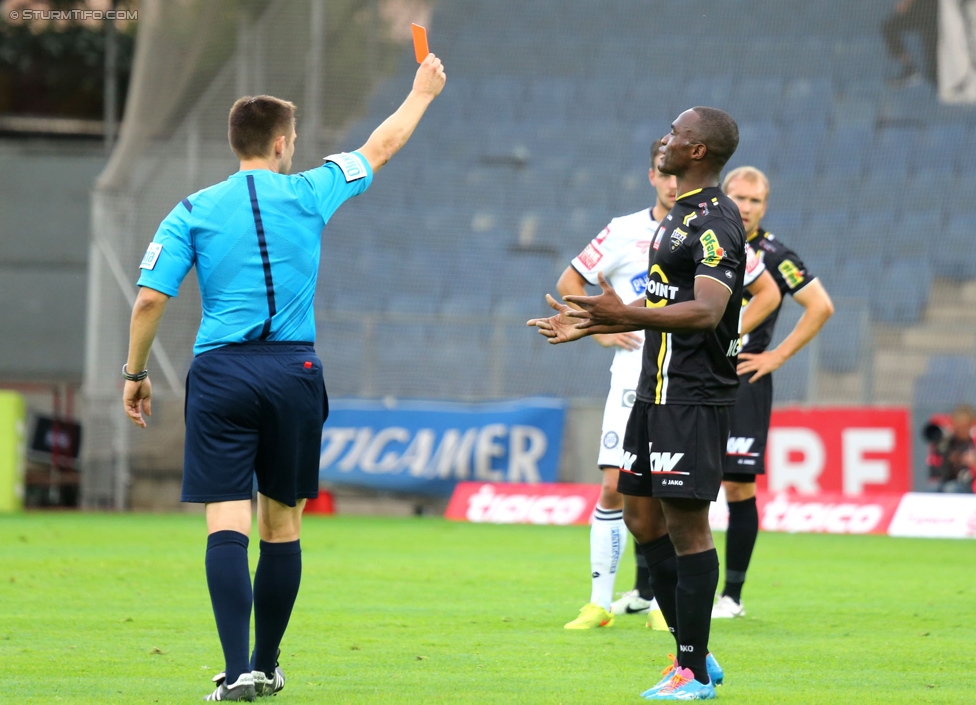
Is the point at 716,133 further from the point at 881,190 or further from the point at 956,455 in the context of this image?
the point at 881,190

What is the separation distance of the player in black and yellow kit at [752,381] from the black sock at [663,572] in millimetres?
1710

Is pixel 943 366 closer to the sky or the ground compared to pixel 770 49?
closer to the ground

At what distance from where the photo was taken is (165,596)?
7559mm

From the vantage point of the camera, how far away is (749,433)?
702cm

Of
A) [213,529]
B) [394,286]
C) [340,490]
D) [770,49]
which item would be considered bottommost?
[340,490]

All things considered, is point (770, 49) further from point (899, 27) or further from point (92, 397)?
point (92, 397)

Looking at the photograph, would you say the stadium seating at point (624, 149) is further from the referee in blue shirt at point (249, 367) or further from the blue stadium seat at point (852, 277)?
the referee in blue shirt at point (249, 367)

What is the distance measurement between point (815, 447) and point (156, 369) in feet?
25.3

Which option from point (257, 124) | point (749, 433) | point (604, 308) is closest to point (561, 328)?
point (604, 308)

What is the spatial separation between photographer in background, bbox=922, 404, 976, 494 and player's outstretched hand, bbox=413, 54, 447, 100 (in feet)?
31.9

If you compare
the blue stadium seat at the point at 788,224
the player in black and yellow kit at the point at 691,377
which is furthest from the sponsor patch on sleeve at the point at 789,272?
the blue stadium seat at the point at 788,224

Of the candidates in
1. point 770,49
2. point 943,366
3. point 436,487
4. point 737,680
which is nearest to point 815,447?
point 943,366

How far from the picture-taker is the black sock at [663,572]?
5.12 m

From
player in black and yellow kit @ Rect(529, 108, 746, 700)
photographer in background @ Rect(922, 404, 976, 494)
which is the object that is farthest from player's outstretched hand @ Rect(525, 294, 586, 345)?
photographer in background @ Rect(922, 404, 976, 494)
